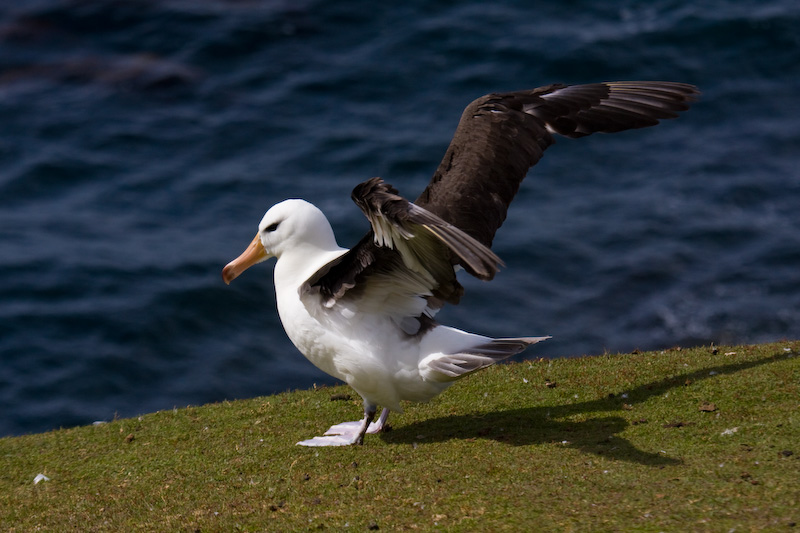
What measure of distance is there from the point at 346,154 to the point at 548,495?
15585 mm

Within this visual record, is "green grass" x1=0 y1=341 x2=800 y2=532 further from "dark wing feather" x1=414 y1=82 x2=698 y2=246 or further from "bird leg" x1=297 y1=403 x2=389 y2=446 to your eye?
"dark wing feather" x1=414 y1=82 x2=698 y2=246

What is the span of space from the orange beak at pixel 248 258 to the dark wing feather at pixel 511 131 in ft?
4.58

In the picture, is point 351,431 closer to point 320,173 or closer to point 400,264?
Answer: point 400,264

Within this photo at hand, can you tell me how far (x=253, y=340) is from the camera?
16.4 m

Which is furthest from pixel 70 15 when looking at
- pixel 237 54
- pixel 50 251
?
pixel 50 251

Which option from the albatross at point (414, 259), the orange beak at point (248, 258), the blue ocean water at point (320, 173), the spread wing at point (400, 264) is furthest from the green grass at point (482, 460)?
the blue ocean water at point (320, 173)

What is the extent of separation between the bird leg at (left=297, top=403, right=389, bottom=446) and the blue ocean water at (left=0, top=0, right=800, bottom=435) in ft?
25.1

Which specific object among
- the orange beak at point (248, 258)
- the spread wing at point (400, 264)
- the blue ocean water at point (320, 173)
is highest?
the spread wing at point (400, 264)

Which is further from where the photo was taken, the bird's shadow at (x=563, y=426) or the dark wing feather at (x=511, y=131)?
the dark wing feather at (x=511, y=131)

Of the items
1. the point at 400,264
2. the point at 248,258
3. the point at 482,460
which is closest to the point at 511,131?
the point at 400,264

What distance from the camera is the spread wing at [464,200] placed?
18.1 feet

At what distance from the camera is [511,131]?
803 cm

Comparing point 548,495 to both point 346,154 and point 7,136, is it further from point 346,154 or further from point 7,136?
point 7,136

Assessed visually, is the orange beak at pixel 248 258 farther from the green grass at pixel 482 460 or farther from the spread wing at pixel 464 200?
the green grass at pixel 482 460
